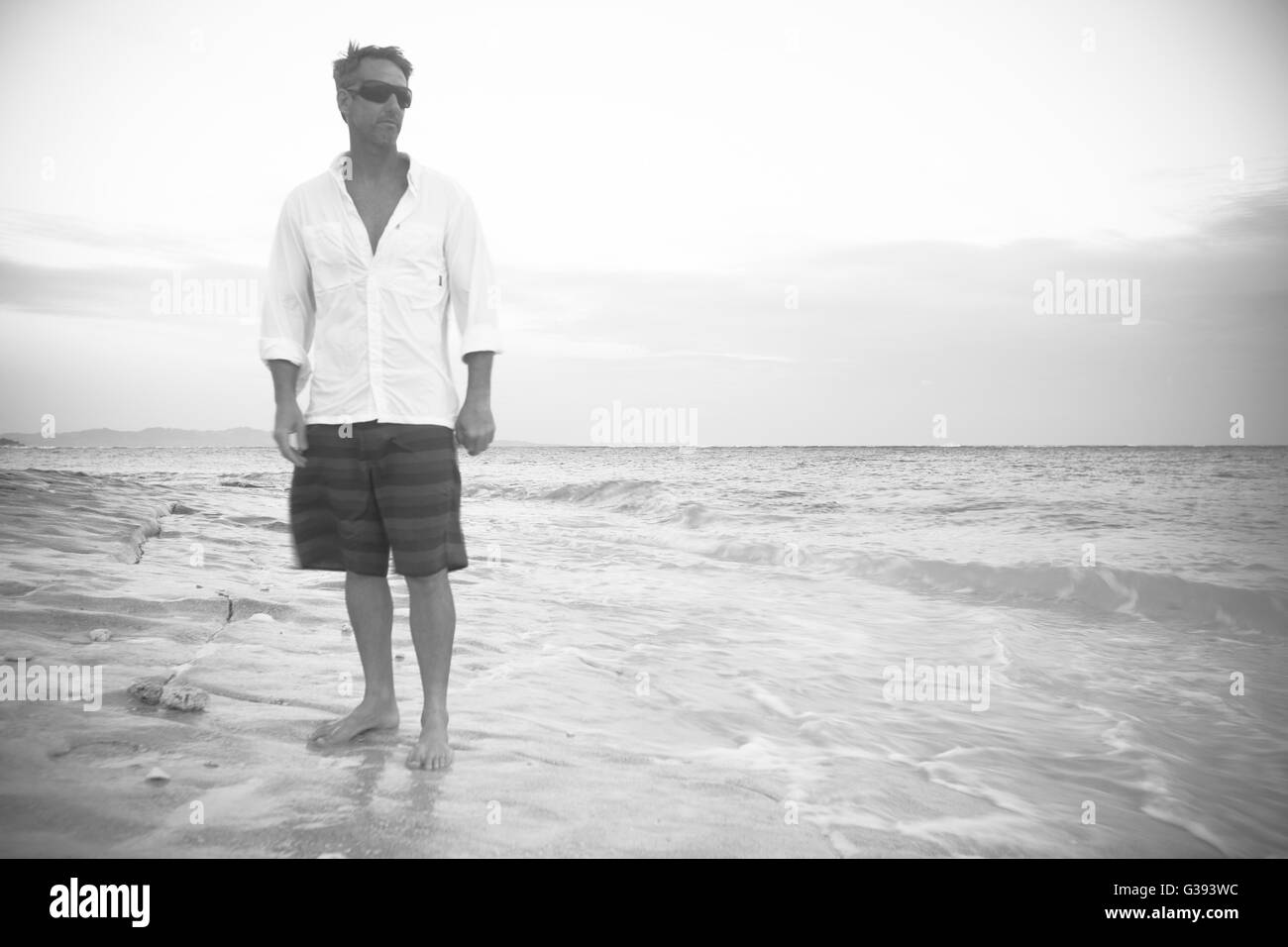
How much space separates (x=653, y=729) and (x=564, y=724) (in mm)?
369

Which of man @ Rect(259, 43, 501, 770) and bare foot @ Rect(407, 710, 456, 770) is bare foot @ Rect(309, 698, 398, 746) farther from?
bare foot @ Rect(407, 710, 456, 770)

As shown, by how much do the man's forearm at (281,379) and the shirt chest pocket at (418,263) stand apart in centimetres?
47

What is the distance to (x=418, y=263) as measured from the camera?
262 centimetres

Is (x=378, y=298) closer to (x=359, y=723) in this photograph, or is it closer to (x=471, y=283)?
(x=471, y=283)

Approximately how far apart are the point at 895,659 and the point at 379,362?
3.73m

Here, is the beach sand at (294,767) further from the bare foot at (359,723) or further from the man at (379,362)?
the man at (379,362)

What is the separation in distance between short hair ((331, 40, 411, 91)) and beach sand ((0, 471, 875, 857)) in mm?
2265

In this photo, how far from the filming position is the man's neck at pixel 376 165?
2.69 metres

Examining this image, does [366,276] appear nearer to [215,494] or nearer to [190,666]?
[190,666]

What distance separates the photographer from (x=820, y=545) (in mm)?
10305

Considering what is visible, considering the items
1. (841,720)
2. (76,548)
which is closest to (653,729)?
(841,720)

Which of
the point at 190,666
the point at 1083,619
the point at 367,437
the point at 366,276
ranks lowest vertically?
the point at 1083,619

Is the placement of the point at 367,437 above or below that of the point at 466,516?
above

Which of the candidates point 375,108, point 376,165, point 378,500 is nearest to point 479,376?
point 378,500
